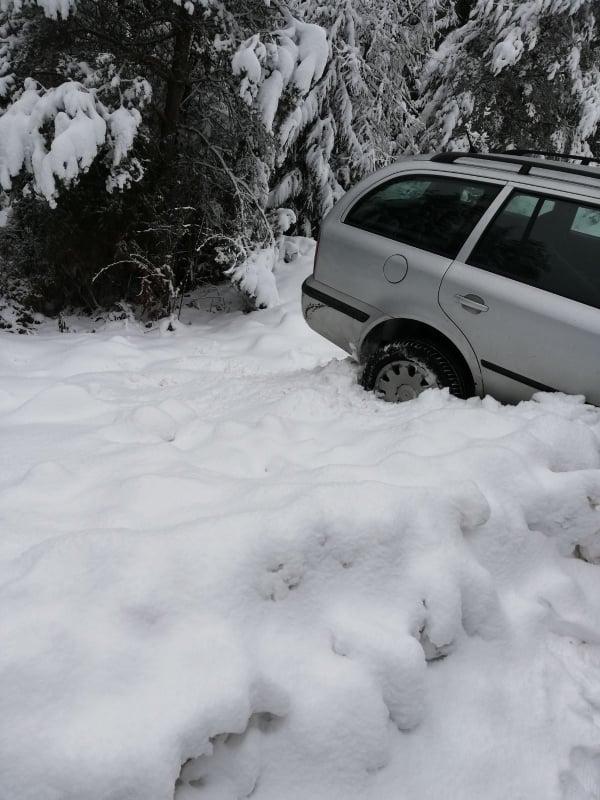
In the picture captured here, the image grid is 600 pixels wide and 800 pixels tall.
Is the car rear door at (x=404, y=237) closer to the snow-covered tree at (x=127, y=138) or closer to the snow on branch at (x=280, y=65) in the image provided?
the snow on branch at (x=280, y=65)

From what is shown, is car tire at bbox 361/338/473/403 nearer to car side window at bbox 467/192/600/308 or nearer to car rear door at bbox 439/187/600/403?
car rear door at bbox 439/187/600/403

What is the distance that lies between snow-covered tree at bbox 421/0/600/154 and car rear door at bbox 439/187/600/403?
6754 mm

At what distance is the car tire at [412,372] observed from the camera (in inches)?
139

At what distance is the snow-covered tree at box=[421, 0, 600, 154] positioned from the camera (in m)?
9.09

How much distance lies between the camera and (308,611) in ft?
6.89

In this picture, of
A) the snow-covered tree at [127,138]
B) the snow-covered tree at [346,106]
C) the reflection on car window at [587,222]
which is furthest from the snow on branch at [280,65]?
the reflection on car window at [587,222]

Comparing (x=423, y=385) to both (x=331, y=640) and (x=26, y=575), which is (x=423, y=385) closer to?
(x=331, y=640)

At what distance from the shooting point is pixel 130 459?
9.68 ft

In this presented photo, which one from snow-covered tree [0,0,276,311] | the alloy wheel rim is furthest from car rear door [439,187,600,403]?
snow-covered tree [0,0,276,311]

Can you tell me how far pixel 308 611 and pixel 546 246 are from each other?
2476 millimetres

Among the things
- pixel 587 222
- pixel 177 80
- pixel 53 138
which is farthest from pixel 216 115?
pixel 587 222

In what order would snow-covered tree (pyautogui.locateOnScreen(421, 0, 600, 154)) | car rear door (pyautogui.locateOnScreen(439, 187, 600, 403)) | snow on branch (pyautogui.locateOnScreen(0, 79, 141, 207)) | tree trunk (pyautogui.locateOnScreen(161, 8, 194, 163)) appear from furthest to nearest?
1. snow-covered tree (pyautogui.locateOnScreen(421, 0, 600, 154))
2. tree trunk (pyautogui.locateOnScreen(161, 8, 194, 163))
3. snow on branch (pyautogui.locateOnScreen(0, 79, 141, 207))
4. car rear door (pyautogui.locateOnScreen(439, 187, 600, 403))

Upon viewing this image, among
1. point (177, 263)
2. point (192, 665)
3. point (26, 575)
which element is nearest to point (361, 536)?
point (192, 665)

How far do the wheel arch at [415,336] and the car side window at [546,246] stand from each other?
499mm
